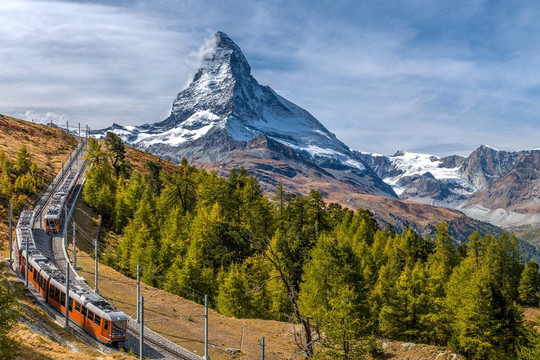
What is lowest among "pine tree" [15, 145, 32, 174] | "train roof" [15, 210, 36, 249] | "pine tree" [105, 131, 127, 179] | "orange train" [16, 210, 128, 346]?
"orange train" [16, 210, 128, 346]

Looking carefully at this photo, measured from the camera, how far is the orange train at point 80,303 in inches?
1463

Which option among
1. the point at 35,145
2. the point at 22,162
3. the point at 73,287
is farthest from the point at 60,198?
the point at 35,145

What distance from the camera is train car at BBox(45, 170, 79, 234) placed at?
222 ft

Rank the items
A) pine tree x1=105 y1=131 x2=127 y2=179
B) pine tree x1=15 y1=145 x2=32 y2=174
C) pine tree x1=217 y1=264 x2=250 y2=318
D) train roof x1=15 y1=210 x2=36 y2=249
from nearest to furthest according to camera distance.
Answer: train roof x1=15 y1=210 x2=36 y2=249, pine tree x1=217 y1=264 x2=250 y2=318, pine tree x1=15 y1=145 x2=32 y2=174, pine tree x1=105 y1=131 x2=127 y2=179

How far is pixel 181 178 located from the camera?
276 feet

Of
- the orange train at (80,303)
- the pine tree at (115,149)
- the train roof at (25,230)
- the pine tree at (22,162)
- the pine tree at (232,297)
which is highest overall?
the pine tree at (115,149)

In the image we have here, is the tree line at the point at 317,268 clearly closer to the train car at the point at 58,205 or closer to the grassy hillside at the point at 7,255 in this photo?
the train car at the point at 58,205

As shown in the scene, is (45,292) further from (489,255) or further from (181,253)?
(489,255)

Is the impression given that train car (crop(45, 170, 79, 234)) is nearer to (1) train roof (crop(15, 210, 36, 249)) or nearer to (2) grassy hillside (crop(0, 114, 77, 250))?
(1) train roof (crop(15, 210, 36, 249))

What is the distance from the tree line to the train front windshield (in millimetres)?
13616

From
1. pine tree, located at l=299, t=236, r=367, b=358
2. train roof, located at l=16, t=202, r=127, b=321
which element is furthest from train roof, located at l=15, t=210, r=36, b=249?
pine tree, located at l=299, t=236, r=367, b=358

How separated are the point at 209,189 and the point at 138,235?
71.2 ft

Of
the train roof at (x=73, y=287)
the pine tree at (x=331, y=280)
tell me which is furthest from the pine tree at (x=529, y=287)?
the train roof at (x=73, y=287)

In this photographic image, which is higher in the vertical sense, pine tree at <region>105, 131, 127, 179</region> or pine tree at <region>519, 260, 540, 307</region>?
pine tree at <region>105, 131, 127, 179</region>
